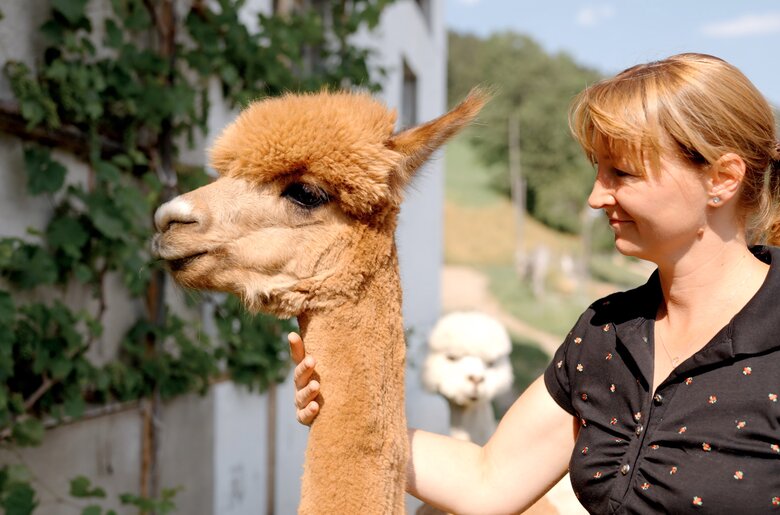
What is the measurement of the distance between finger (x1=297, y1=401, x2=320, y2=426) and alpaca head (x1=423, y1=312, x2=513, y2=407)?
238 centimetres

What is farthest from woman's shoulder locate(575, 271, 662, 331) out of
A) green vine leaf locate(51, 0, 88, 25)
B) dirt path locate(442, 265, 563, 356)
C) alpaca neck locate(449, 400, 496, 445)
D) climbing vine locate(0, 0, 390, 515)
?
dirt path locate(442, 265, 563, 356)

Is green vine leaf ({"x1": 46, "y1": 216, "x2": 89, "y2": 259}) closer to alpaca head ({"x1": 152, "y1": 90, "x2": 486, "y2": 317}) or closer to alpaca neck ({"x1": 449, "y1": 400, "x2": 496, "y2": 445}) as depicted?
alpaca head ({"x1": 152, "y1": 90, "x2": 486, "y2": 317})

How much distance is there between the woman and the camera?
55.9 inches

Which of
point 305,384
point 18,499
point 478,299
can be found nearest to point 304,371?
point 305,384

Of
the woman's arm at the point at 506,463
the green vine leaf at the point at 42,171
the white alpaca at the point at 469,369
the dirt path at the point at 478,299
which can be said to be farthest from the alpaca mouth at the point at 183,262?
the dirt path at the point at 478,299

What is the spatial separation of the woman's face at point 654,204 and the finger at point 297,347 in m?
0.61

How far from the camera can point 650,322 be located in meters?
1.65

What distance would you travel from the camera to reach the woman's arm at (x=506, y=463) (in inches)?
69.5

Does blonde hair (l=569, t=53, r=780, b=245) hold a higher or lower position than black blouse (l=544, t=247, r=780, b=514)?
higher

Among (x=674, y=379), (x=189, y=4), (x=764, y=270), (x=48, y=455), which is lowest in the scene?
(x=48, y=455)

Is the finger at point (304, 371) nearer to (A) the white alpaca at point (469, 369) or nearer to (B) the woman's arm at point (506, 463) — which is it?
(B) the woman's arm at point (506, 463)

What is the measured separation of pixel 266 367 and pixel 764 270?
3523 millimetres

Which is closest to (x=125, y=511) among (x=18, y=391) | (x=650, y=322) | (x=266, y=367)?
(x=18, y=391)

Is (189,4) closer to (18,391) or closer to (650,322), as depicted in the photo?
(18,391)
